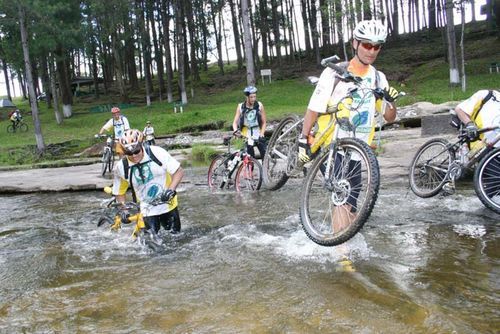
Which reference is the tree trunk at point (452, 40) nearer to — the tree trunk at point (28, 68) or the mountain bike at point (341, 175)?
the tree trunk at point (28, 68)

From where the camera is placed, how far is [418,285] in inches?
154

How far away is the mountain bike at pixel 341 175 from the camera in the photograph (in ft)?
14.4

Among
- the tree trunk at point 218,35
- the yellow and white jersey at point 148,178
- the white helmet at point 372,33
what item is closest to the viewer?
the white helmet at point 372,33

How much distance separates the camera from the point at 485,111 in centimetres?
635

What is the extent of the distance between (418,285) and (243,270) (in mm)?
1647

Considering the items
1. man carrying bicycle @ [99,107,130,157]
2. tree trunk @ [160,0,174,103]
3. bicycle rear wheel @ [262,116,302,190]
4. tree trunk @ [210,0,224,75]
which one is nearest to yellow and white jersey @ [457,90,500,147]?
bicycle rear wheel @ [262,116,302,190]

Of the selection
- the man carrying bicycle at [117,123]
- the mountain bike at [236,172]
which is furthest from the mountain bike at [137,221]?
the man carrying bicycle at [117,123]

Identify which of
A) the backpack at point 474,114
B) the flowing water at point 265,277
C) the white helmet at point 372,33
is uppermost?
the white helmet at point 372,33

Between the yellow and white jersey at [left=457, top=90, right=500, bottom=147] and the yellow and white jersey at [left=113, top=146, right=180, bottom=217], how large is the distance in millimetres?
4018

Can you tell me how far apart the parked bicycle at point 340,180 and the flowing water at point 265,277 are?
1.18 feet

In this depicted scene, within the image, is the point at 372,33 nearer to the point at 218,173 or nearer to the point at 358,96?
the point at 358,96

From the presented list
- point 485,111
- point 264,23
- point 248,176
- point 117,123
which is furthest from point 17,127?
point 485,111

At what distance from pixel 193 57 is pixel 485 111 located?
44.1 metres

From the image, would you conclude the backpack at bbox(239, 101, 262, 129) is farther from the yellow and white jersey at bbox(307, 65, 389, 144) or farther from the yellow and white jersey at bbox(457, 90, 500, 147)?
the yellow and white jersey at bbox(307, 65, 389, 144)
